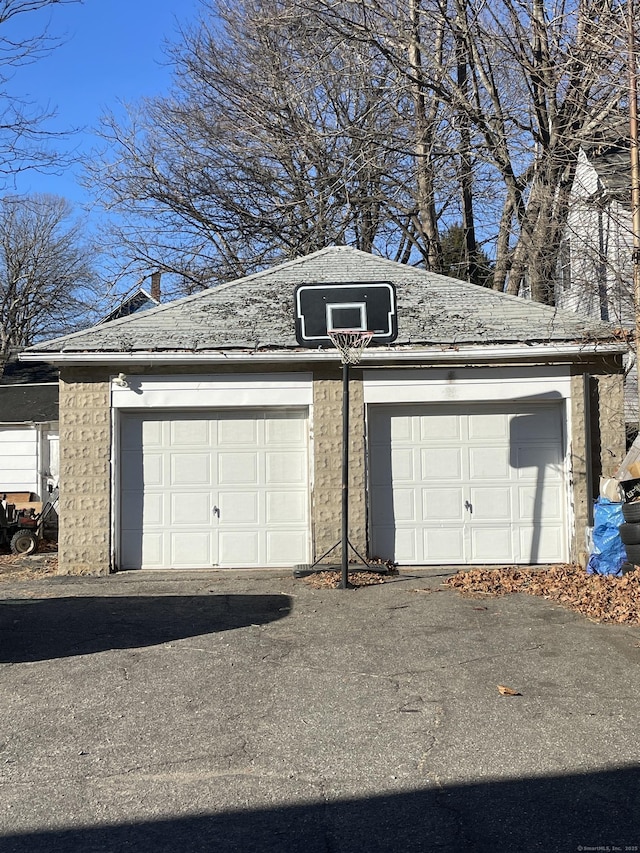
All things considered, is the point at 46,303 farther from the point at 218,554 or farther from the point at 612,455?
the point at 612,455

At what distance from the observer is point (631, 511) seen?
1006cm

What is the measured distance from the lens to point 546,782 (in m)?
4.62

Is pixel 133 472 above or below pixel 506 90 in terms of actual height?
below

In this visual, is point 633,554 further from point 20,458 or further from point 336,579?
point 20,458

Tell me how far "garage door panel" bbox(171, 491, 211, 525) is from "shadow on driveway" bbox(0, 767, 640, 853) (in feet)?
26.1

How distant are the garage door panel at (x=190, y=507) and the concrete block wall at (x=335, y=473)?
157cm

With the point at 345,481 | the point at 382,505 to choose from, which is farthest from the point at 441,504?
the point at 345,481

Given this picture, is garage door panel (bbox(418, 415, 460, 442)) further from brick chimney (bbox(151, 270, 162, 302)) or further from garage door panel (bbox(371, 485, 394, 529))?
brick chimney (bbox(151, 270, 162, 302))

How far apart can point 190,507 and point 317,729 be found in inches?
272

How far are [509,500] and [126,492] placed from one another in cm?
551

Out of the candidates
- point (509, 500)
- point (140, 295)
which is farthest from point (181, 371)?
point (140, 295)

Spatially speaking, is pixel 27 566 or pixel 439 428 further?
pixel 27 566

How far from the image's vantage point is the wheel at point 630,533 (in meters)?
9.98

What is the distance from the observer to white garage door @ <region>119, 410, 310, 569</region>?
12.1m
